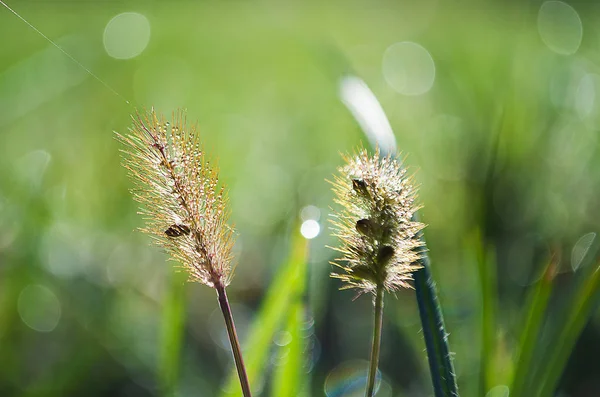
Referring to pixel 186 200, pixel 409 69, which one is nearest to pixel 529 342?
pixel 186 200

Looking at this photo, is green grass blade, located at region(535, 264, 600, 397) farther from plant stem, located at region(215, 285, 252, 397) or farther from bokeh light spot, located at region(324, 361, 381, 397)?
bokeh light spot, located at region(324, 361, 381, 397)

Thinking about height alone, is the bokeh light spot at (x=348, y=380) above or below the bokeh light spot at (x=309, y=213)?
below

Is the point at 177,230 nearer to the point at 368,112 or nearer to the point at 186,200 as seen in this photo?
the point at 186,200

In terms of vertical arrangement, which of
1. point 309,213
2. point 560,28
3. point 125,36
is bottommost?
point 309,213

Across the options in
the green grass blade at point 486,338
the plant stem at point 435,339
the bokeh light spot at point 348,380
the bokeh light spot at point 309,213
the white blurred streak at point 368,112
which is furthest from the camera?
the bokeh light spot at point 309,213

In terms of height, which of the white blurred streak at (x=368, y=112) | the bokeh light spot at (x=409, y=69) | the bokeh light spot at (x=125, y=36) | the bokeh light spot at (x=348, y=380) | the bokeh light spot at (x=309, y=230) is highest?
the bokeh light spot at (x=125, y=36)

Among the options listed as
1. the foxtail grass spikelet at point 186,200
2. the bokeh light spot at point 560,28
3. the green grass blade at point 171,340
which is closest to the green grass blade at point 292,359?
the green grass blade at point 171,340

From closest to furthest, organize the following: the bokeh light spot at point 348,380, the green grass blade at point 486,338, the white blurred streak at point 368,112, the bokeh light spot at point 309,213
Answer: the green grass blade at point 486,338 → the white blurred streak at point 368,112 → the bokeh light spot at point 348,380 → the bokeh light spot at point 309,213

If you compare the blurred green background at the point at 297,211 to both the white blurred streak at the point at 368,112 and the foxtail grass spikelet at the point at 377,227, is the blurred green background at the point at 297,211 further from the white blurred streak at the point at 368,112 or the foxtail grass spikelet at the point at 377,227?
the foxtail grass spikelet at the point at 377,227
